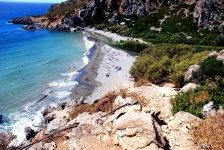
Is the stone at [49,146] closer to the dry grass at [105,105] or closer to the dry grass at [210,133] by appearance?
the dry grass at [105,105]

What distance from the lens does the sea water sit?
29.4 m

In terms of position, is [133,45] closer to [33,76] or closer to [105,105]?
[33,76]

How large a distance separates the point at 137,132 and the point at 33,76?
36.3 metres

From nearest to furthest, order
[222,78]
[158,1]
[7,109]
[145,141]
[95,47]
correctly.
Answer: [145,141]
[222,78]
[7,109]
[95,47]
[158,1]

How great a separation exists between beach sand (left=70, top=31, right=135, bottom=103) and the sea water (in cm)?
195

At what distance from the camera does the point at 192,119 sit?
1397 cm

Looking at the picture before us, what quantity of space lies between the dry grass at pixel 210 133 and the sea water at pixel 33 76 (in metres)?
18.9

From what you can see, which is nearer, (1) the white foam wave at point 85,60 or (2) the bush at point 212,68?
(2) the bush at point 212,68

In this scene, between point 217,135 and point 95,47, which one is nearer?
point 217,135

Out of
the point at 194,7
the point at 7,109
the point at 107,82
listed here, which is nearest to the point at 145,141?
the point at 7,109

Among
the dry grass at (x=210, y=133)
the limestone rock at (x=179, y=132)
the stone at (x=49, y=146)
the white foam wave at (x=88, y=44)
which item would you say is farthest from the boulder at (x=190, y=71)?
the white foam wave at (x=88, y=44)

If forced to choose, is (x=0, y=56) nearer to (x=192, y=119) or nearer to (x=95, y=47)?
(x=95, y=47)

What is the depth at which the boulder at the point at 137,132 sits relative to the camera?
35.0ft

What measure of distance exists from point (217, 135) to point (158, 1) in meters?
104
